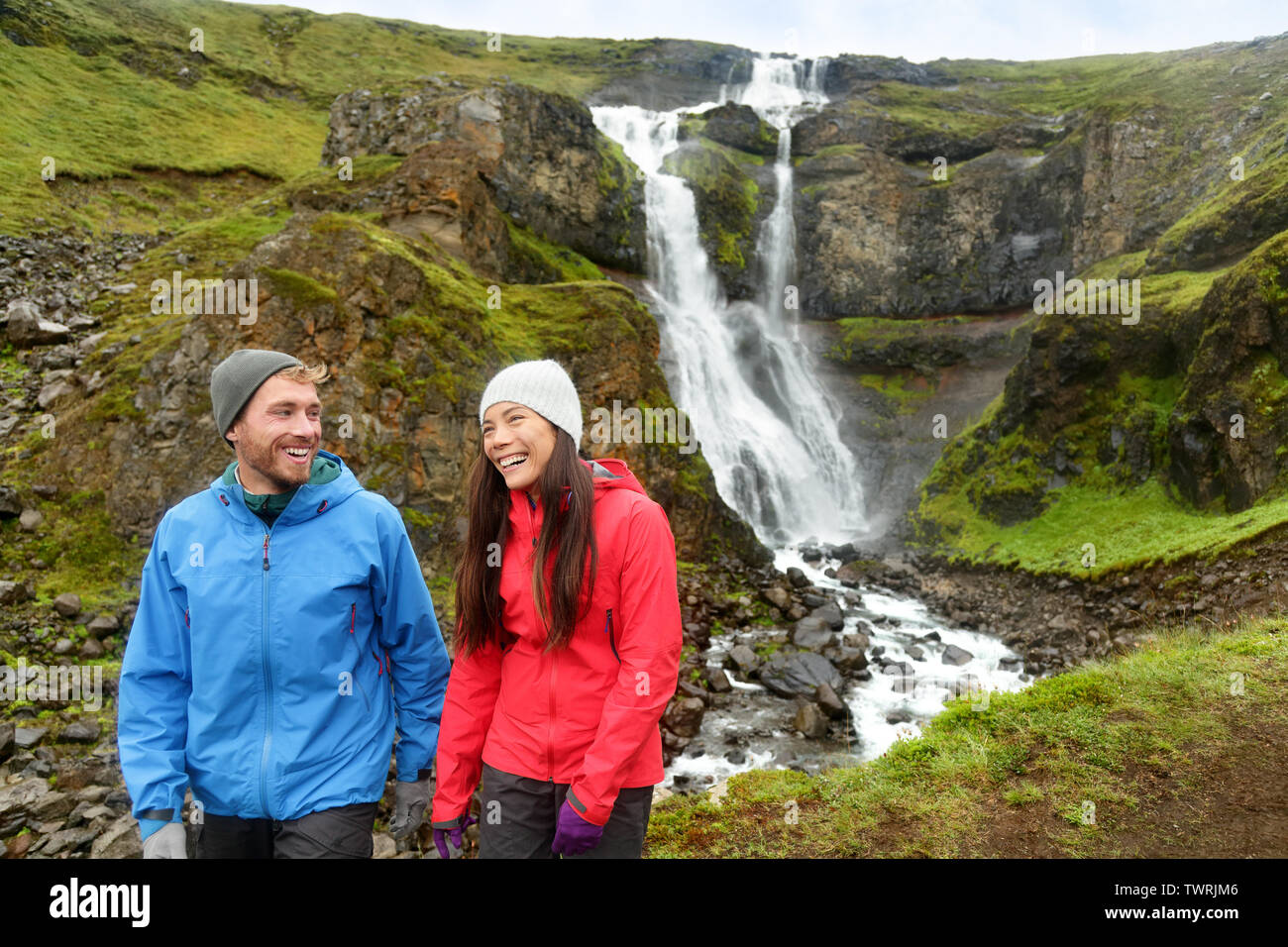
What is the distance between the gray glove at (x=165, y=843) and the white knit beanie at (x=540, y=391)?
2245mm

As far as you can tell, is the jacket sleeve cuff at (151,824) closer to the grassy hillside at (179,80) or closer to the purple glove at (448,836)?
→ the purple glove at (448,836)

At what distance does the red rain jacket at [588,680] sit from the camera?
284cm

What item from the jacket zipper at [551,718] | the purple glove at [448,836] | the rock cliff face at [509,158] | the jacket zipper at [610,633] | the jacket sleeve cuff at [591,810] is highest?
the rock cliff face at [509,158]

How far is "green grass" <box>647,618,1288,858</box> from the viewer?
4992 millimetres

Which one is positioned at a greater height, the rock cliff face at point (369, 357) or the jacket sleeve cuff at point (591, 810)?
the rock cliff face at point (369, 357)

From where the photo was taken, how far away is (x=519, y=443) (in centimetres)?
313

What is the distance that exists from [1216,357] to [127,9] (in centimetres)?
7860

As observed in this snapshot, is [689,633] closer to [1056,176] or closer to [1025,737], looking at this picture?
[1025,737]

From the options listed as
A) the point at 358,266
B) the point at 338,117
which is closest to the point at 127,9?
the point at 338,117

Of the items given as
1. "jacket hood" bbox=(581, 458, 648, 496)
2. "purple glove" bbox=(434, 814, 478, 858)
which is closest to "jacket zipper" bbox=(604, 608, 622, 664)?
"jacket hood" bbox=(581, 458, 648, 496)

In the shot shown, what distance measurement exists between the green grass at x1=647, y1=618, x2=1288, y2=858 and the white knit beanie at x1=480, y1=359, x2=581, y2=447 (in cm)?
385

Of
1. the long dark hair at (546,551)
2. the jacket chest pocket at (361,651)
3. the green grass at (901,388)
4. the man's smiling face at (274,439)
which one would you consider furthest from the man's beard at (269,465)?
the green grass at (901,388)

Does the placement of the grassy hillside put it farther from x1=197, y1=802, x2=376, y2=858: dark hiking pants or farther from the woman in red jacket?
the woman in red jacket

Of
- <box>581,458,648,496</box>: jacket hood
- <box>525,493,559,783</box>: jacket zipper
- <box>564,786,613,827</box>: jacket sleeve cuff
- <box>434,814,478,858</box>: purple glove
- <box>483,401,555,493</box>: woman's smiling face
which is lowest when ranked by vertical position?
<box>434,814,478,858</box>: purple glove
